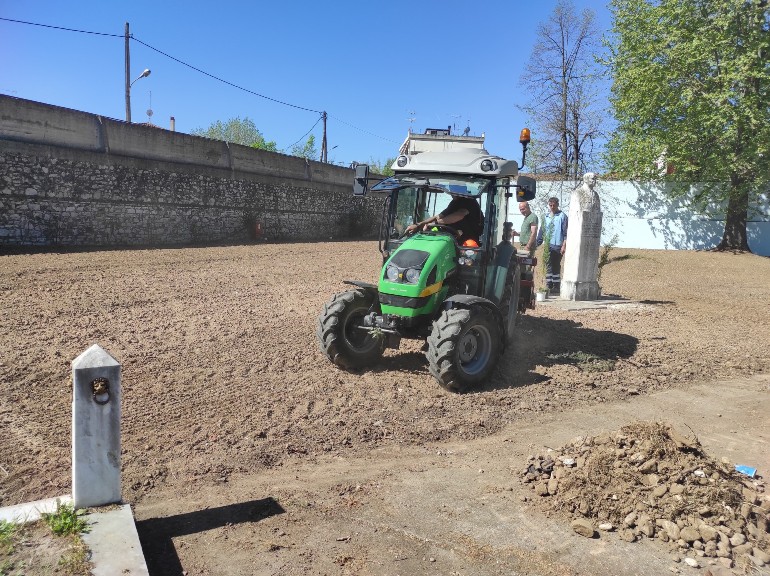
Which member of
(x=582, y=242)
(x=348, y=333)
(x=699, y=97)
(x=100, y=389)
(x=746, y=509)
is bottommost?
(x=746, y=509)

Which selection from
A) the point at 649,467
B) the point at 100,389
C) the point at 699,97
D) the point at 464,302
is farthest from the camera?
the point at 699,97

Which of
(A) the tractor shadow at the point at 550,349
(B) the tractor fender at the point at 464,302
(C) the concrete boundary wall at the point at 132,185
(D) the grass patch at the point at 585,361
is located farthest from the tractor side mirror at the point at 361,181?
(C) the concrete boundary wall at the point at 132,185

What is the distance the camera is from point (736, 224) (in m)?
22.7

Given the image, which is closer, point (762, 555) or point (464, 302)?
point (762, 555)

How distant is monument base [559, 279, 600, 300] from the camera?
12.2 meters

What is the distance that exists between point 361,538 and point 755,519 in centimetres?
240

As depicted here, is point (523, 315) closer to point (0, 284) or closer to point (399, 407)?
point (399, 407)

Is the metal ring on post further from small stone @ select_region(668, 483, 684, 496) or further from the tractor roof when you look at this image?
the tractor roof

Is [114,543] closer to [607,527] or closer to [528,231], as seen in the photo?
[607,527]

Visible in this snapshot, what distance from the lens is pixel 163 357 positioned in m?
7.17

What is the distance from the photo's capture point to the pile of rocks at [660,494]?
360 centimetres

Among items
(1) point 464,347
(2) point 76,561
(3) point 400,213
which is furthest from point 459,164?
(2) point 76,561

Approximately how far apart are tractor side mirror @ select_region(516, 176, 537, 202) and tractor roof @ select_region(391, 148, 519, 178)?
14 cm

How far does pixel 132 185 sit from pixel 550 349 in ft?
42.2
